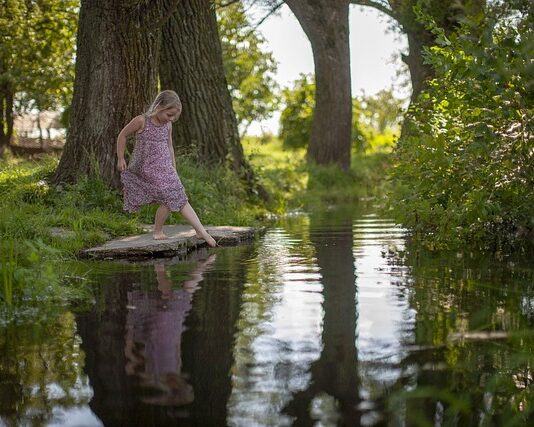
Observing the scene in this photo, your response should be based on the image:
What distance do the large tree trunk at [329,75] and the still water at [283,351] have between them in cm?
1793

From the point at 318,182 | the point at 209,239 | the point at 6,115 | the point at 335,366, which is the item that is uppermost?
the point at 6,115

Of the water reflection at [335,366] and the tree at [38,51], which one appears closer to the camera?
Result: the water reflection at [335,366]

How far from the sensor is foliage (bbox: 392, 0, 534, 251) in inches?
247

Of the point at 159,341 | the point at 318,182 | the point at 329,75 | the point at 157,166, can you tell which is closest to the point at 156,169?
the point at 157,166

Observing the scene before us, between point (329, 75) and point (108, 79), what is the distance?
1476cm

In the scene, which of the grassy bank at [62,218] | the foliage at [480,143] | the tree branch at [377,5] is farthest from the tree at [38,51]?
the foliage at [480,143]

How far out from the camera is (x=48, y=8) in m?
31.0

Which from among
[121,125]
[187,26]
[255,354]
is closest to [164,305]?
[255,354]

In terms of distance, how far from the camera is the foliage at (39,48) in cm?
2973

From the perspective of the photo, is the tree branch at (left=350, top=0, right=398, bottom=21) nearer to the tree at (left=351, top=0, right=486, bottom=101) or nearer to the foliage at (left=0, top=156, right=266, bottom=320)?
the tree at (left=351, top=0, right=486, bottom=101)

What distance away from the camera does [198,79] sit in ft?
50.4

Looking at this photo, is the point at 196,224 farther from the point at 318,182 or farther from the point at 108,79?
the point at 318,182

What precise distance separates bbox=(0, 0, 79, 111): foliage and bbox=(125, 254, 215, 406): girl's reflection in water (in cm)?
2405

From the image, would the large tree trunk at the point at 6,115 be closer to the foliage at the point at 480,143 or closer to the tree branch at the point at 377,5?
the tree branch at the point at 377,5
